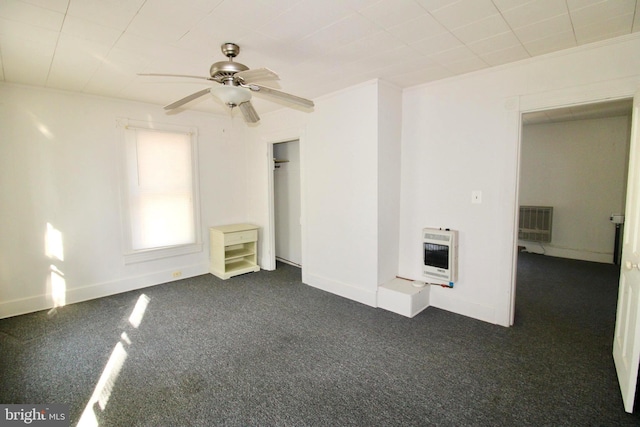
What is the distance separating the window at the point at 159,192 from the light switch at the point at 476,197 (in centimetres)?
368

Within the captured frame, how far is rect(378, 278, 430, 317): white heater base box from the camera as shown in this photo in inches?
124

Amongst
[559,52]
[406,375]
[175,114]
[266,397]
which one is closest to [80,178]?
[175,114]

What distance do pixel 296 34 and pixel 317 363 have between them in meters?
2.45

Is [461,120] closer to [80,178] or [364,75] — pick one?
[364,75]

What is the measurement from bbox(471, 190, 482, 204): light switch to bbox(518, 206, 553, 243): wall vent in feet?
11.6

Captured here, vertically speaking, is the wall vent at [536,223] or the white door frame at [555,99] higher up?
the white door frame at [555,99]

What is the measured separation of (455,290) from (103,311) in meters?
3.83

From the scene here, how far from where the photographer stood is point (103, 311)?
3365mm
